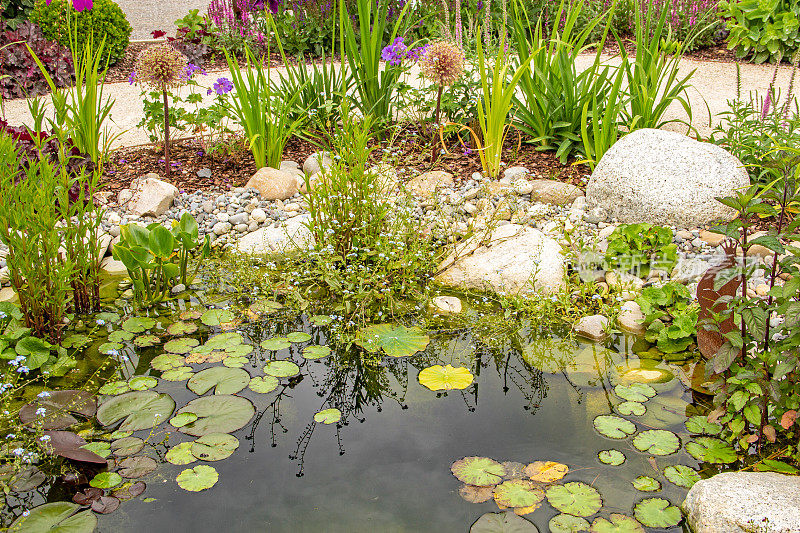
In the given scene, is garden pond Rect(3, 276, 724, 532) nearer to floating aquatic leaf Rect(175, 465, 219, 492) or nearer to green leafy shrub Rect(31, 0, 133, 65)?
floating aquatic leaf Rect(175, 465, 219, 492)

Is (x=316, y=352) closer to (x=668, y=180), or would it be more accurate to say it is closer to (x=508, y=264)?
(x=508, y=264)

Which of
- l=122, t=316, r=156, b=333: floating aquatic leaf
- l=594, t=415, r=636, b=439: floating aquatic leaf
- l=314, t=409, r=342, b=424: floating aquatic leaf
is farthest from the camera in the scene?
l=122, t=316, r=156, b=333: floating aquatic leaf

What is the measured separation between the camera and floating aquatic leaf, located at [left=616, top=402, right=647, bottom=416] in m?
2.62

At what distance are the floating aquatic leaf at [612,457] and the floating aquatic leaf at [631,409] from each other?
0.82 ft

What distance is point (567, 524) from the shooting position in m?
2.10

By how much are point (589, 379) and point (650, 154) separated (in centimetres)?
171

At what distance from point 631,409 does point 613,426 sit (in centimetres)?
14

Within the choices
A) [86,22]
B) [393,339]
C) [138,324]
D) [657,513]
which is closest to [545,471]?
[657,513]

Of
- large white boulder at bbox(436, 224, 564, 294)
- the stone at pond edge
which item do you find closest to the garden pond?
the stone at pond edge

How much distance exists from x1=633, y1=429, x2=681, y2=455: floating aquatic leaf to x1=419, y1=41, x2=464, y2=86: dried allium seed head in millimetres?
2729

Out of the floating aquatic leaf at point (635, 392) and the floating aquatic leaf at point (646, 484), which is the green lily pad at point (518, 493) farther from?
the floating aquatic leaf at point (635, 392)

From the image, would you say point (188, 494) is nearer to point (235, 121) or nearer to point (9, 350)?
point (9, 350)

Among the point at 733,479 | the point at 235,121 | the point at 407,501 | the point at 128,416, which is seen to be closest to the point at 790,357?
the point at 733,479

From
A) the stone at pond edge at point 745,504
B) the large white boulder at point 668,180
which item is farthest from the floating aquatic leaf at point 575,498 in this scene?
the large white boulder at point 668,180
